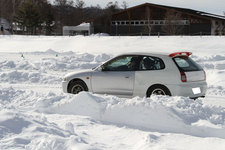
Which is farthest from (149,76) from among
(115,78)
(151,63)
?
(115,78)

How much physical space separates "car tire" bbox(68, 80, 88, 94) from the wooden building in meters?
43.7

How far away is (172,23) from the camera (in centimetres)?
5297

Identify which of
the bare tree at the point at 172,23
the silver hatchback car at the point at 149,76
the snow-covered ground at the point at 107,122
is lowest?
the snow-covered ground at the point at 107,122

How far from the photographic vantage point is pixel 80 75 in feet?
30.8

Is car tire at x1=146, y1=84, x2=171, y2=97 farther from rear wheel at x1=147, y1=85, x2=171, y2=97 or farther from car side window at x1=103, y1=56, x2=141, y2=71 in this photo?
car side window at x1=103, y1=56, x2=141, y2=71

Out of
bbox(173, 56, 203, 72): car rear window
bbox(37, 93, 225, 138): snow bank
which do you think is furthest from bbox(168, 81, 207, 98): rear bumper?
bbox(37, 93, 225, 138): snow bank

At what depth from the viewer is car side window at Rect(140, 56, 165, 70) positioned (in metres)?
A: 8.55

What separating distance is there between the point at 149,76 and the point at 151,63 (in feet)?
1.27

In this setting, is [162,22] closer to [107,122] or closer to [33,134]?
[107,122]

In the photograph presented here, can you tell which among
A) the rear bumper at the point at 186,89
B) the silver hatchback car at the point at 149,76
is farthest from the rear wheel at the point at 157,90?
the rear bumper at the point at 186,89

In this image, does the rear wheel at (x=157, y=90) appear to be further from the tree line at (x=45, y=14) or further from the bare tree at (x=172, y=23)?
the tree line at (x=45, y=14)

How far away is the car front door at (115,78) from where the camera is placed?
344 inches

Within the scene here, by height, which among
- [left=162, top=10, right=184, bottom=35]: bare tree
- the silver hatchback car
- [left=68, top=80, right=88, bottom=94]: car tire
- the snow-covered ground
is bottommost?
the snow-covered ground

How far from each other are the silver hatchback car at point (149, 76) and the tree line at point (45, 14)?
65208 mm
